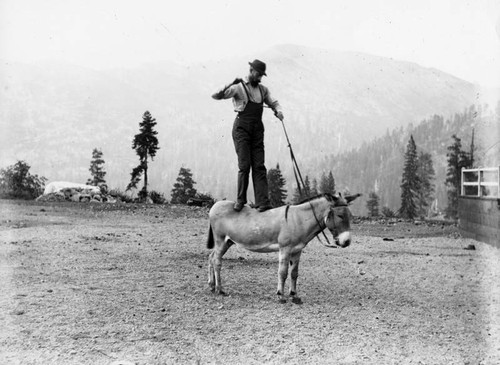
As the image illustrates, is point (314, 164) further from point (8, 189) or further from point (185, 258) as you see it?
point (185, 258)

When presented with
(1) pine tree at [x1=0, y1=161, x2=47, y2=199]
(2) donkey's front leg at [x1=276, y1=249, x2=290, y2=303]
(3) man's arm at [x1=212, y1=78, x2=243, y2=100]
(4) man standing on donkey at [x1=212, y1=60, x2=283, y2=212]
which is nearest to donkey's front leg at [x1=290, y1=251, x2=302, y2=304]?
(2) donkey's front leg at [x1=276, y1=249, x2=290, y2=303]

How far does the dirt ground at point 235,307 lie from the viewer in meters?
5.04

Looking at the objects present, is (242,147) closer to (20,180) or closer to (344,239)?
(344,239)

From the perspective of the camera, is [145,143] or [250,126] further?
[145,143]

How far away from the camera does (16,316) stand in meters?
5.89

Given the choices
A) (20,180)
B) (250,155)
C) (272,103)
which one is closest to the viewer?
(250,155)

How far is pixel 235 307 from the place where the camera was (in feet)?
21.7

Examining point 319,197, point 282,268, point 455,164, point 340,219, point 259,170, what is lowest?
point 282,268

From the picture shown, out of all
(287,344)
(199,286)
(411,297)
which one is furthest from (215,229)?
(411,297)

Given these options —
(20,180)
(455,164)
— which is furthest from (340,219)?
(455,164)

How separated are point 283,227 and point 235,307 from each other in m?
1.19

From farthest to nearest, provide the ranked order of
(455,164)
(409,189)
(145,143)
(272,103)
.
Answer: (409,189)
(455,164)
(145,143)
(272,103)

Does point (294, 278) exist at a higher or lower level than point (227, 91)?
lower

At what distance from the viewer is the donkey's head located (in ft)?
21.2
